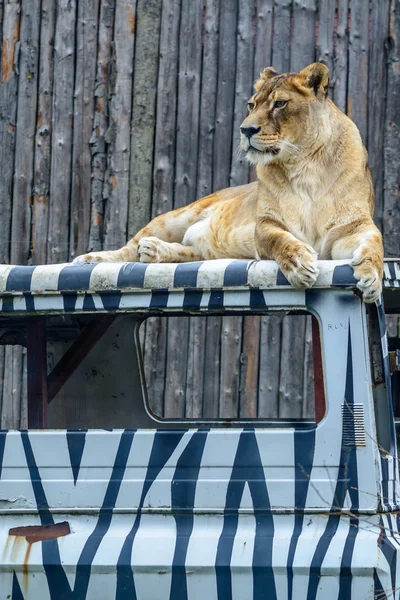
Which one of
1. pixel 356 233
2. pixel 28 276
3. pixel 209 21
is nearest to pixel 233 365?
pixel 209 21

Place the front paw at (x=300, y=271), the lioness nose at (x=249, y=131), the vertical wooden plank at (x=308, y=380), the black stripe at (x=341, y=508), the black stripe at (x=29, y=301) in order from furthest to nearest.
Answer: the vertical wooden plank at (x=308, y=380) < the lioness nose at (x=249, y=131) < the black stripe at (x=29, y=301) < the front paw at (x=300, y=271) < the black stripe at (x=341, y=508)

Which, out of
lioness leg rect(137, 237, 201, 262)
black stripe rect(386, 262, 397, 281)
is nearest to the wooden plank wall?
lioness leg rect(137, 237, 201, 262)

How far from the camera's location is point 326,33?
729cm

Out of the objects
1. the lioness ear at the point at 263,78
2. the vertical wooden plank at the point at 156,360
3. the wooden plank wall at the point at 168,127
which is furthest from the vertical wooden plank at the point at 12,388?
the lioness ear at the point at 263,78

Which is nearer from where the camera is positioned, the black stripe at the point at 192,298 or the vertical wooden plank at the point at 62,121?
the black stripe at the point at 192,298

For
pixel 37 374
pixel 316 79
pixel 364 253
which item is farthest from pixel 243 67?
pixel 37 374

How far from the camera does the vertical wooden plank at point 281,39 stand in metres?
7.29

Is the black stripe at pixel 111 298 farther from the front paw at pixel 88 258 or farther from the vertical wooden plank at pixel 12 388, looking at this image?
the vertical wooden plank at pixel 12 388

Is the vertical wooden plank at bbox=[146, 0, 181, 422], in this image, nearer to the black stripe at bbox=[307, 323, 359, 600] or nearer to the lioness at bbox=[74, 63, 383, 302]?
the lioness at bbox=[74, 63, 383, 302]

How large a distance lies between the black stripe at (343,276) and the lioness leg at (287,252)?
62 millimetres

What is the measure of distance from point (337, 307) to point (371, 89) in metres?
4.64

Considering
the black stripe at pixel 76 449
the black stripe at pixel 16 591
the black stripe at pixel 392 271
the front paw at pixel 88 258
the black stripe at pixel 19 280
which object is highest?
the front paw at pixel 88 258

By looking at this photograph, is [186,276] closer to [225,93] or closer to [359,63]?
[225,93]

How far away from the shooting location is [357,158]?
443 cm
